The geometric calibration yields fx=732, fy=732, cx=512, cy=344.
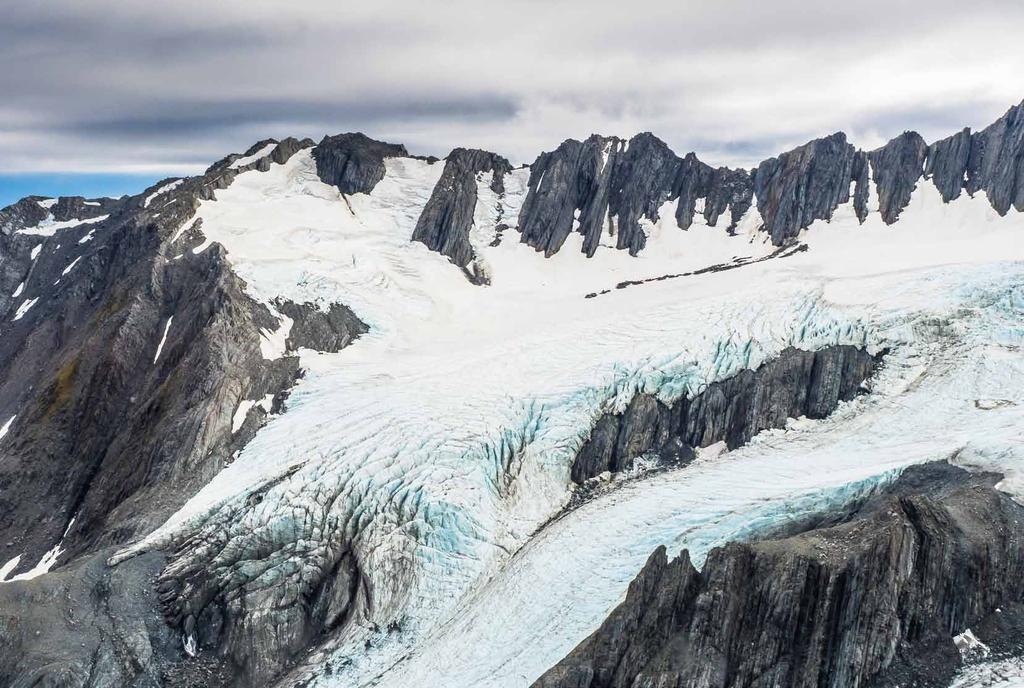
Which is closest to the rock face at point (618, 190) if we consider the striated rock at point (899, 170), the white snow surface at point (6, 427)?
the striated rock at point (899, 170)

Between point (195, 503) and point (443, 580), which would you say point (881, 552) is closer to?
point (443, 580)

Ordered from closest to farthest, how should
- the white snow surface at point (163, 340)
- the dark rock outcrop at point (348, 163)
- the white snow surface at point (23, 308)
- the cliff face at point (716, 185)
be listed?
the white snow surface at point (163, 340)
the cliff face at point (716, 185)
the dark rock outcrop at point (348, 163)
the white snow surface at point (23, 308)

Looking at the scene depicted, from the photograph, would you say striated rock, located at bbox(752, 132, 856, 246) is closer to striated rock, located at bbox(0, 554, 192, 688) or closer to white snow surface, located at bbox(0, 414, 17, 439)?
striated rock, located at bbox(0, 554, 192, 688)

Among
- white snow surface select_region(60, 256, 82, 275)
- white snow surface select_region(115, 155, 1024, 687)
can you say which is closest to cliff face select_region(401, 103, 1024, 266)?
white snow surface select_region(115, 155, 1024, 687)

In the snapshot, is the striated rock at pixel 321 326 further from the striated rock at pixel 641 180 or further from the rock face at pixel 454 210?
the striated rock at pixel 641 180

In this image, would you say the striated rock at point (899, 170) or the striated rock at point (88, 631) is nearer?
the striated rock at point (88, 631)

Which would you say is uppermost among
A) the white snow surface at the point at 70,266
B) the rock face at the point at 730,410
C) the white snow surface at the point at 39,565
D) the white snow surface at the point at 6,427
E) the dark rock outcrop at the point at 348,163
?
the dark rock outcrop at the point at 348,163

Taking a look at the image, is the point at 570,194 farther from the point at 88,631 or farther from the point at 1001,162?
the point at 88,631
